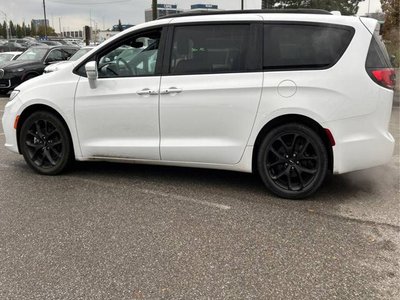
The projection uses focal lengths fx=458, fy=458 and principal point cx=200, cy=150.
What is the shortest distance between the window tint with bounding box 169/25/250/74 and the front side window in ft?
0.80

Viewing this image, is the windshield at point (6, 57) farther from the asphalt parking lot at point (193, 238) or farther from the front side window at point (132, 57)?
the front side window at point (132, 57)

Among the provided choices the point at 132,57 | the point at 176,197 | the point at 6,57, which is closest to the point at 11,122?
the point at 132,57

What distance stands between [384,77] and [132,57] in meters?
2.65

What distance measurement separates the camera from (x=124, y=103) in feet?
16.4

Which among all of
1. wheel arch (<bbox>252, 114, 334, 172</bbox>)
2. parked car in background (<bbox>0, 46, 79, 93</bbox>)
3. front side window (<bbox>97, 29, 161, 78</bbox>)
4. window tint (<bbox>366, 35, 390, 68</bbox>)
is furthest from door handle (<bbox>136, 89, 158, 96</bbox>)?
parked car in background (<bbox>0, 46, 79, 93</bbox>)

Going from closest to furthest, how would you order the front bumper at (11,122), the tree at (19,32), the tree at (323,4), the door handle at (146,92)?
1. the door handle at (146,92)
2. the front bumper at (11,122)
3. the tree at (323,4)
4. the tree at (19,32)

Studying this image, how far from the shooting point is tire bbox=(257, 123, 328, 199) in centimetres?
458

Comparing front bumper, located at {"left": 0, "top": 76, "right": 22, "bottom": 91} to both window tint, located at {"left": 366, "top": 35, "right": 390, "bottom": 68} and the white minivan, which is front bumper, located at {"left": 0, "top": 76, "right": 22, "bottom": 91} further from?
window tint, located at {"left": 366, "top": 35, "right": 390, "bottom": 68}

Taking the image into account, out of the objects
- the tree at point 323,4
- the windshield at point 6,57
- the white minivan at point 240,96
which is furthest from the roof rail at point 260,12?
the tree at point 323,4

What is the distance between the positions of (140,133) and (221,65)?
1.16 m

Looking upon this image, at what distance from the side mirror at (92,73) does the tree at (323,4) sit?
114 feet

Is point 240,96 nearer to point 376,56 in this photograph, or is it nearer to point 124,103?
point 124,103

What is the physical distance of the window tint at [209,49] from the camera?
471 centimetres

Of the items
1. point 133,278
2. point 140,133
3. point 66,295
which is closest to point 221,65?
point 140,133
